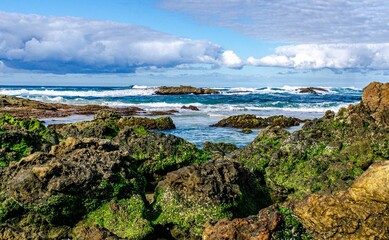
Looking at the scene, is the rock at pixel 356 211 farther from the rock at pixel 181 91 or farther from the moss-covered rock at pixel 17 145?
the rock at pixel 181 91

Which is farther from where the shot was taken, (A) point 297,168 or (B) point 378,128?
(B) point 378,128

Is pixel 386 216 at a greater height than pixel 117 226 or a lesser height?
greater

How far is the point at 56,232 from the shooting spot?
6.58 meters

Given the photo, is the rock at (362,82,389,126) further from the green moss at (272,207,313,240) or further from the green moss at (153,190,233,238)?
the green moss at (272,207,313,240)

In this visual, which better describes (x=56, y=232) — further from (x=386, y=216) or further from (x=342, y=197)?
(x=386, y=216)

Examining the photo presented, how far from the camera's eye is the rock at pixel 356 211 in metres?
4.79

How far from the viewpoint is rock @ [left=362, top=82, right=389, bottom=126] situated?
431 inches

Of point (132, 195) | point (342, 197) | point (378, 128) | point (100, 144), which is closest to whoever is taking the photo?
point (342, 197)

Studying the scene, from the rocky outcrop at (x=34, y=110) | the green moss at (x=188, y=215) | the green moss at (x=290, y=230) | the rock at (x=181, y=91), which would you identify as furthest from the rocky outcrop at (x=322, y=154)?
the rock at (x=181, y=91)

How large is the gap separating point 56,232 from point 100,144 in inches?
100

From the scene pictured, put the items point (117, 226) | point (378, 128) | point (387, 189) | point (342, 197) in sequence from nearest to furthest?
point (387, 189) < point (342, 197) < point (117, 226) < point (378, 128)

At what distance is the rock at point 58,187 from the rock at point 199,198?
634 mm

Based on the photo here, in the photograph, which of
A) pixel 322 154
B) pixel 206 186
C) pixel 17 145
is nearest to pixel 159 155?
pixel 17 145

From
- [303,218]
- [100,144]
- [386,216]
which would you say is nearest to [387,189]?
[386,216]
